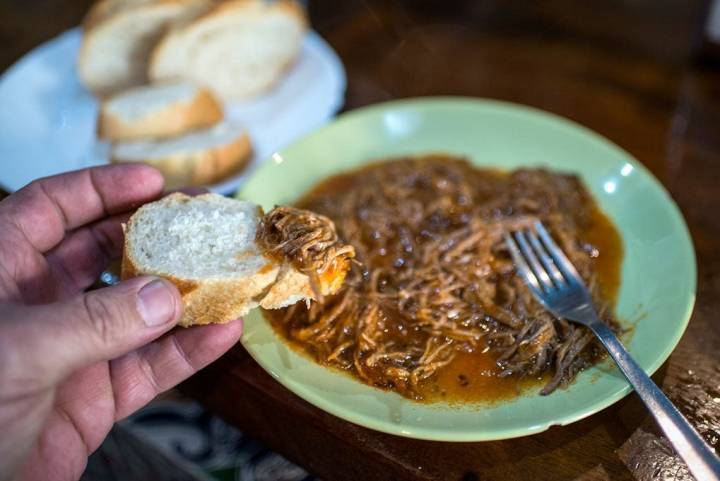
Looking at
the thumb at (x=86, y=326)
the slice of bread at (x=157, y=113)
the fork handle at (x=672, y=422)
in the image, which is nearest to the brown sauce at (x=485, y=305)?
the fork handle at (x=672, y=422)

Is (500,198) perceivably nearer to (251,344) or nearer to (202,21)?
(251,344)

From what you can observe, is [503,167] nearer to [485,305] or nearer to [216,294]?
[485,305]

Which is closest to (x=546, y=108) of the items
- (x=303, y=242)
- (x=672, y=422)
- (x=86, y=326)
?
(x=303, y=242)

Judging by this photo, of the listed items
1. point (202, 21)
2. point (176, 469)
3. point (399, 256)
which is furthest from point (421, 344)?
point (202, 21)

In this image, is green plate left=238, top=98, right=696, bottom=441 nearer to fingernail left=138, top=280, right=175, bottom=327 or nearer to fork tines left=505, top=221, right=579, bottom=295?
fork tines left=505, top=221, right=579, bottom=295

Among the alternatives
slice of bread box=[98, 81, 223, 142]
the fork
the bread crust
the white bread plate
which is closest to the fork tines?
the fork

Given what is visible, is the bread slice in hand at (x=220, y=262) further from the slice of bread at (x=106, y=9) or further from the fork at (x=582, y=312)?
the slice of bread at (x=106, y=9)

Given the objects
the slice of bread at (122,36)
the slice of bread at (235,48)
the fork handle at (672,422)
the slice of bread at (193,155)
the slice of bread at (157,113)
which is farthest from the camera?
the slice of bread at (122,36)
